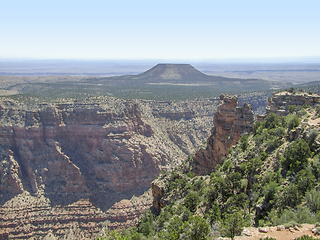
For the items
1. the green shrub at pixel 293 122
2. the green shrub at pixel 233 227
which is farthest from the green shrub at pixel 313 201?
the green shrub at pixel 293 122

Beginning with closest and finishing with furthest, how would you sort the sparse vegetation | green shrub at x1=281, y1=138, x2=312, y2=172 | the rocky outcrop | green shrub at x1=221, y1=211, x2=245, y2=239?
green shrub at x1=221, y1=211, x2=245, y2=239
the sparse vegetation
green shrub at x1=281, y1=138, x2=312, y2=172
the rocky outcrop

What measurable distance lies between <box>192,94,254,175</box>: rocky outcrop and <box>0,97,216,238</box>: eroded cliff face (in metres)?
22.8

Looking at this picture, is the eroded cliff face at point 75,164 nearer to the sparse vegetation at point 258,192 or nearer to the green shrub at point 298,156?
the sparse vegetation at point 258,192

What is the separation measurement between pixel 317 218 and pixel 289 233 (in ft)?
7.14

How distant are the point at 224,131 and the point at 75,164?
38.9m

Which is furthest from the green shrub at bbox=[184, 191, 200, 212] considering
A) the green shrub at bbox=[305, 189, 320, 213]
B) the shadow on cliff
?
the shadow on cliff

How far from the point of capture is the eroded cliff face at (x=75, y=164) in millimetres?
59406

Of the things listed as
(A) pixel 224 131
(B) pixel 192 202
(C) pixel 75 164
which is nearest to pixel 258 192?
(B) pixel 192 202

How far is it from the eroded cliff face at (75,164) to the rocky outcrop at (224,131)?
22.8 meters

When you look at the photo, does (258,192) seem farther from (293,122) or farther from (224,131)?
(224,131)

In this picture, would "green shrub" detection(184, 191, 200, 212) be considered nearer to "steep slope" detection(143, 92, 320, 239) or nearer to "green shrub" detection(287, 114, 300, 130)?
"steep slope" detection(143, 92, 320, 239)

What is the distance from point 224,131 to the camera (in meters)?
44.0

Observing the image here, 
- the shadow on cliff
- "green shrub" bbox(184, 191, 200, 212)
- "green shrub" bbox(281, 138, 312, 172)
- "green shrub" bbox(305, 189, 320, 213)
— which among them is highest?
"green shrub" bbox(281, 138, 312, 172)

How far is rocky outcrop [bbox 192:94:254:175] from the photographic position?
41.1m
